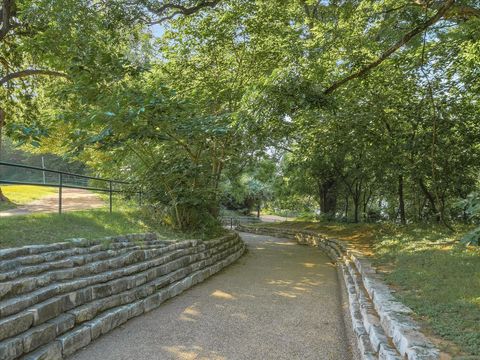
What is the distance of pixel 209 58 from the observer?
30.2 feet

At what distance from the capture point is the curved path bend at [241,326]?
3.64 meters

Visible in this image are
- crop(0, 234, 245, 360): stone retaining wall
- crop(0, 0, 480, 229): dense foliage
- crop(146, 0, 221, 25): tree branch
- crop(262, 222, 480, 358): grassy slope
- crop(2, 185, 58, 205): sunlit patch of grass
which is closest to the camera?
crop(262, 222, 480, 358): grassy slope

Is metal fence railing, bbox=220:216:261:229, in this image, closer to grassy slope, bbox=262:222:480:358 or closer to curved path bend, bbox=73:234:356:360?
grassy slope, bbox=262:222:480:358

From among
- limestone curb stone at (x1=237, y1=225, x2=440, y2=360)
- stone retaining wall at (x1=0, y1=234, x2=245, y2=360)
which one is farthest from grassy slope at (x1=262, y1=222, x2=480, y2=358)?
stone retaining wall at (x1=0, y1=234, x2=245, y2=360)

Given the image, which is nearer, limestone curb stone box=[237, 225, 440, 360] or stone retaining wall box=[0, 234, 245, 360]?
limestone curb stone box=[237, 225, 440, 360]

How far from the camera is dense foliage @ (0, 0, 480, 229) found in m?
6.19

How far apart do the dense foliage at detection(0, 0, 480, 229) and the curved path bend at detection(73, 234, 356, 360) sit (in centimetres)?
237

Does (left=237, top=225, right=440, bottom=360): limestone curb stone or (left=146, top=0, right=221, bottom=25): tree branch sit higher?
(left=146, top=0, right=221, bottom=25): tree branch

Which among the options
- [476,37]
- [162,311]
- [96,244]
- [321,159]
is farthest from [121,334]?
[321,159]

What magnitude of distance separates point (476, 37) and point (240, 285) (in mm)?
6262

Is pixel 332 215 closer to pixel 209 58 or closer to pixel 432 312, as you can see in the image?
pixel 209 58

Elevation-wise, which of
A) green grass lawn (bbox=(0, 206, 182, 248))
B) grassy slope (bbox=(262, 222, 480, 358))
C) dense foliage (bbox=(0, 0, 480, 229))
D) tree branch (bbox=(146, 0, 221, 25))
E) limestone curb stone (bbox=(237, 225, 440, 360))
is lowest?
limestone curb stone (bbox=(237, 225, 440, 360))

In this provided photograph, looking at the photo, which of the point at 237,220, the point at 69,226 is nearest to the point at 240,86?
the point at 69,226

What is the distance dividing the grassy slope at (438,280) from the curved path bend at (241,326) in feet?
2.88
